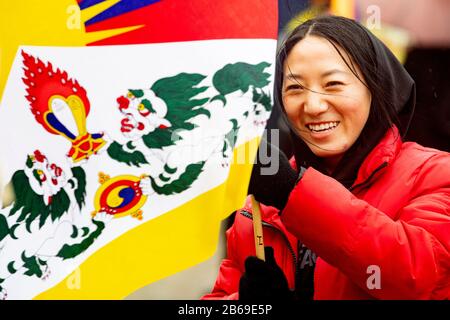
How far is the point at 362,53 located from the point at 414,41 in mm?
350

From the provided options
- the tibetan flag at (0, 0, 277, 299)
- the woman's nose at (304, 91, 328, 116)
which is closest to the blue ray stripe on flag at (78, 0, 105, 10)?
the tibetan flag at (0, 0, 277, 299)

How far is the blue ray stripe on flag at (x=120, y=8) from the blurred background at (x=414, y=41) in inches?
13.4

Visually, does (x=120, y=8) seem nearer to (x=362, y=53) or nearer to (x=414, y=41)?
(x=362, y=53)

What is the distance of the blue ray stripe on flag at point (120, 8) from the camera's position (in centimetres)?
169

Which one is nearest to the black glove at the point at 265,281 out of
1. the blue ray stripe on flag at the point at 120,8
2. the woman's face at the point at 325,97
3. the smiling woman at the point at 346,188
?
the smiling woman at the point at 346,188

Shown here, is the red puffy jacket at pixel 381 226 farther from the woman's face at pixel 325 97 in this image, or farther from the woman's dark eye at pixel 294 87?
the woman's dark eye at pixel 294 87

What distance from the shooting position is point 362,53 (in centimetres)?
152

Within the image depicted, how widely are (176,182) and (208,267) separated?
0.36 m

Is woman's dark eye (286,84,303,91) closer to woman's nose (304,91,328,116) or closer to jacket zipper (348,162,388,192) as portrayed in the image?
woman's nose (304,91,328,116)

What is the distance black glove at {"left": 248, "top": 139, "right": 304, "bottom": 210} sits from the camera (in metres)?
1.38

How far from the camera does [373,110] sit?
5.05ft

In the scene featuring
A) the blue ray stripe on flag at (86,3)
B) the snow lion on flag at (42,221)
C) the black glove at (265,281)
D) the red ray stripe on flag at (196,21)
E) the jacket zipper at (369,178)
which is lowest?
the black glove at (265,281)
